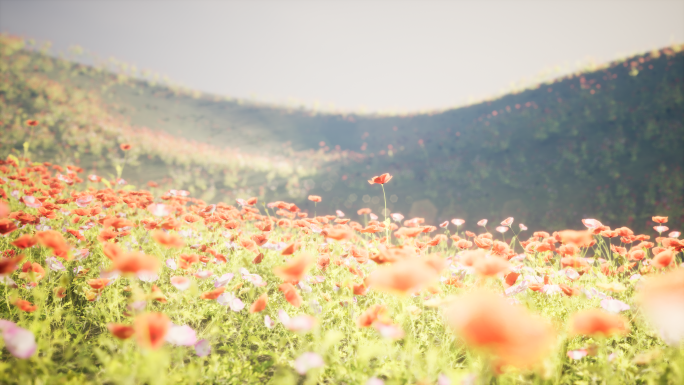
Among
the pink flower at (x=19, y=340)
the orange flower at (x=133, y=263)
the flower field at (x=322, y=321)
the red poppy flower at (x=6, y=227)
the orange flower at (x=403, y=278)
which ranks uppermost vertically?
the red poppy flower at (x=6, y=227)

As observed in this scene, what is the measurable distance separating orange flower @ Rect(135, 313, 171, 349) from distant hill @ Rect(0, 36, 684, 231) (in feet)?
26.4

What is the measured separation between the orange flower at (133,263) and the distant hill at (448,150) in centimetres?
808

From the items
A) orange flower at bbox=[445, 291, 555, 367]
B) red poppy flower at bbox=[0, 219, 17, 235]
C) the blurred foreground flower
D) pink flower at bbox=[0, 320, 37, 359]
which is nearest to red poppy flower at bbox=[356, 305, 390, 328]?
orange flower at bbox=[445, 291, 555, 367]

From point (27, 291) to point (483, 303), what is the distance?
295cm

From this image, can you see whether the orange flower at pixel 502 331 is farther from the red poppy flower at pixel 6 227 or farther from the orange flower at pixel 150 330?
the red poppy flower at pixel 6 227

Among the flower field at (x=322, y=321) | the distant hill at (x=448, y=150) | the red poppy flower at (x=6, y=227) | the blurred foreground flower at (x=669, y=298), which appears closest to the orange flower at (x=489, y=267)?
the flower field at (x=322, y=321)

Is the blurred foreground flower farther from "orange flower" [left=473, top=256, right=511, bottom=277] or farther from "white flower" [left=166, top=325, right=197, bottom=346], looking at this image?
"white flower" [left=166, top=325, right=197, bottom=346]

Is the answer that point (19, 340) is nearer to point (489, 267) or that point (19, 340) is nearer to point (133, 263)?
point (133, 263)

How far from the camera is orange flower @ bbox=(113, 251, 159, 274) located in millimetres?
961

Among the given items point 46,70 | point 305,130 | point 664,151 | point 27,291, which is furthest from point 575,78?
point 46,70

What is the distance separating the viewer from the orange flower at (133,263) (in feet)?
3.15

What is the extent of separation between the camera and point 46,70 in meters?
16.8

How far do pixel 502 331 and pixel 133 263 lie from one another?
1.19 meters

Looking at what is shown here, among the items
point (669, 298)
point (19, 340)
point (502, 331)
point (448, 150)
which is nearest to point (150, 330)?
point (19, 340)
